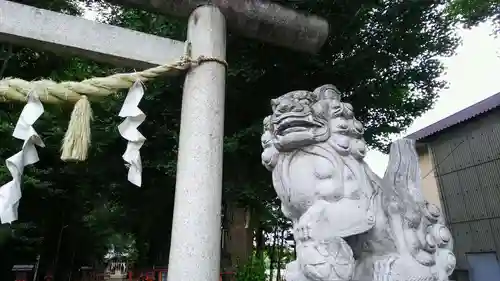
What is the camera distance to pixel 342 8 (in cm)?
489

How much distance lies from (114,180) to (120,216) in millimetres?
1021

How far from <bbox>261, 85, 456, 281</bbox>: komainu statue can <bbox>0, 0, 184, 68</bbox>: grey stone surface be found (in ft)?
3.54

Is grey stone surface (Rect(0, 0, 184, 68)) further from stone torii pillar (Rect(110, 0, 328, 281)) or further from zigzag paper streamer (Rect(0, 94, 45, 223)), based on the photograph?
zigzag paper streamer (Rect(0, 94, 45, 223))

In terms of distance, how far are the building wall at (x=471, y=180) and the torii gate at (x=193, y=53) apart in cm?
528

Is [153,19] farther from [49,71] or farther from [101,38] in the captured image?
[101,38]

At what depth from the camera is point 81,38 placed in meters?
2.67

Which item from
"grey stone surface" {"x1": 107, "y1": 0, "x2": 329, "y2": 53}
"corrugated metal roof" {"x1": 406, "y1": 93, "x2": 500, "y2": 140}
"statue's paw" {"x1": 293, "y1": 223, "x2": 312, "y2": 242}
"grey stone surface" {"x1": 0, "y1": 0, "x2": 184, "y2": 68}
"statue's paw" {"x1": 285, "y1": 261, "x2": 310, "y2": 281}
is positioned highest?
"corrugated metal roof" {"x1": 406, "y1": 93, "x2": 500, "y2": 140}

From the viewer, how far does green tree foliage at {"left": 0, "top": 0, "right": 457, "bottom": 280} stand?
16.9 feet

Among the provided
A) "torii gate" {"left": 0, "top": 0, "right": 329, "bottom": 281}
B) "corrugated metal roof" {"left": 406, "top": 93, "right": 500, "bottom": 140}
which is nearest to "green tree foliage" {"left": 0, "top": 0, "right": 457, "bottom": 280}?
"corrugated metal roof" {"left": 406, "top": 93, "right": 500, "bottom": 140}

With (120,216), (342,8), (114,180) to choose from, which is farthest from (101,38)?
(120,216)

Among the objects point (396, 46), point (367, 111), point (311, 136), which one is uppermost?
point (396, 46)

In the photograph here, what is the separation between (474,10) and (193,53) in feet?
15.6

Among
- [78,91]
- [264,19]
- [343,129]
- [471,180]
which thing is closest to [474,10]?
[471,180]

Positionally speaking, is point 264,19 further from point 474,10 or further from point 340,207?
point 474,10
